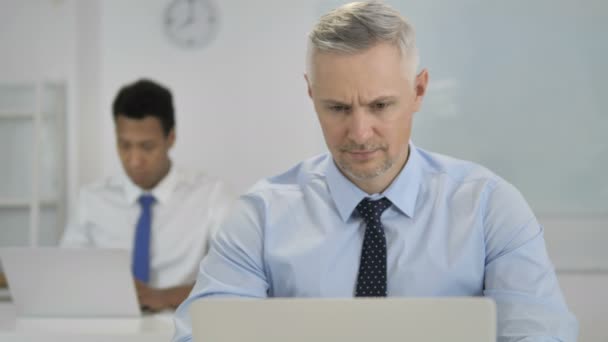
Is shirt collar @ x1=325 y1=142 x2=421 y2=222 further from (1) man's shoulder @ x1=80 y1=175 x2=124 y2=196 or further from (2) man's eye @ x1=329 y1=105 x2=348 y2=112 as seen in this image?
(1) man's shoulder @ x1=80 y1=175 x2=124 y2=196

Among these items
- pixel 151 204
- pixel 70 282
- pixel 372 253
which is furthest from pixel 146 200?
pixel 372 253

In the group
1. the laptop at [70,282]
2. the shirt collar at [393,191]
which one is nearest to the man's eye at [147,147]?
the laptop at [70,282]

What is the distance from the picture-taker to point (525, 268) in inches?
63.4

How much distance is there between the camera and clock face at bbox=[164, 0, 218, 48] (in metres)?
4.11

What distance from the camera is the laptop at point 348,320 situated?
113cm

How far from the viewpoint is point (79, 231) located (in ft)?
11.5

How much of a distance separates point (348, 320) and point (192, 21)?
3.18 meters

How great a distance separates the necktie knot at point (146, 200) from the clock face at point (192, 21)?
1.00m

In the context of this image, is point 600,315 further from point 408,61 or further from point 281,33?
point 408,61

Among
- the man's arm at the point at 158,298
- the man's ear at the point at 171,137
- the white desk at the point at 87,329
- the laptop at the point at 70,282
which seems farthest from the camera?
the man's ear at the point at 171,137

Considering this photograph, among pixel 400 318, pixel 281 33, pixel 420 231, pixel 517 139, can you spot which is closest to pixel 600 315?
pixel 517 139

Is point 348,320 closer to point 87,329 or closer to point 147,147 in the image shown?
point 87,329

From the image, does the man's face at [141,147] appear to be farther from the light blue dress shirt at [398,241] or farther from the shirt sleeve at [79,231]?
the light blue dress shirt at [398,241]

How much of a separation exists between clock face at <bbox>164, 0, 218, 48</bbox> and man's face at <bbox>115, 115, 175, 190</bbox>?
851 mm
